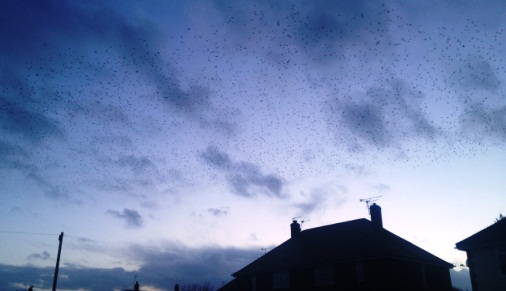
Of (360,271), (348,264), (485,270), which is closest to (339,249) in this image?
(348,264)

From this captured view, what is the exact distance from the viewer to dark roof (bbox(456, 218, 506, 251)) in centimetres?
2019

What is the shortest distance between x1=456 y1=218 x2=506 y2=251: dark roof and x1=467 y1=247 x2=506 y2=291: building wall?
399 mm

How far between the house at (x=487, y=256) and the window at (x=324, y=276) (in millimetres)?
11891

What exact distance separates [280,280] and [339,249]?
21.3 feet

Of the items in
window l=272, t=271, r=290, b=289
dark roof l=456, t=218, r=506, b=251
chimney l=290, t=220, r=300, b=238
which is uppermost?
chimney l=290, t=220, r=300, b=238

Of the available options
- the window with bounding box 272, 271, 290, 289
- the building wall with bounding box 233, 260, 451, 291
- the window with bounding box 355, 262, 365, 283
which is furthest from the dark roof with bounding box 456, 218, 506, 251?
the window with bounding box 272, 271, 290, 289

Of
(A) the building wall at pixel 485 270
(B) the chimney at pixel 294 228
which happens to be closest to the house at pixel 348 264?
(B) the chimney at pixel 294 228

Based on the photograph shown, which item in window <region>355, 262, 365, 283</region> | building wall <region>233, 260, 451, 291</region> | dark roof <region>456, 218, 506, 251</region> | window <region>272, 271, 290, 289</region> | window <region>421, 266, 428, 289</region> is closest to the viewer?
dark roof <region>456, 218, 506, 251</region>

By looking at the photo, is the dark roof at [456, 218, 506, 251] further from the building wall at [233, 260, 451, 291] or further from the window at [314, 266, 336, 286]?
the window at [314, 266, 336, 286]

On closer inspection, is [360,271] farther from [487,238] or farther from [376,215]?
[487,238]

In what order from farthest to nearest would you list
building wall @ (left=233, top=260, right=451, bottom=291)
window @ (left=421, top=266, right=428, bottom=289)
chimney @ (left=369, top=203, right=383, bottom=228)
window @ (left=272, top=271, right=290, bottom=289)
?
1. chimney @ (left=369, top=203, right=383, bottom=228)
2. window @ (left=272, top=271, right=290, bottom=289)
3. window @ (left=421, top=266, right=428, bottom=289)
4. building wall @ (left=233, top=260, right=451, bottom=291)

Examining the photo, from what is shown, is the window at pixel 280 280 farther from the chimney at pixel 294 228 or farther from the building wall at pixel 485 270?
the building wall at pixel 485 270

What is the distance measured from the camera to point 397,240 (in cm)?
Result: 3322

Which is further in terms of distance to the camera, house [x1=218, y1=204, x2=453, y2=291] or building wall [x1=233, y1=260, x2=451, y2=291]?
house [x1=218, y1=204, x2=453, y2=291]
